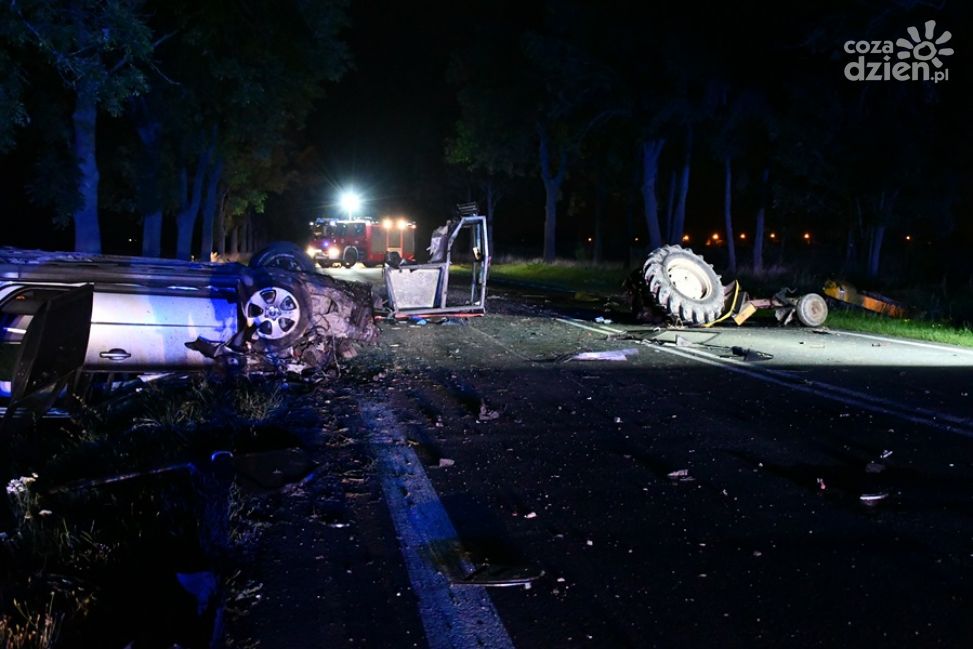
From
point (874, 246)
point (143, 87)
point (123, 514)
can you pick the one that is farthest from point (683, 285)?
point (874, 246)

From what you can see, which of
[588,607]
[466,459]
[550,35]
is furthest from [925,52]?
[588,607]

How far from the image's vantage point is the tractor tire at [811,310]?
46.6 feet

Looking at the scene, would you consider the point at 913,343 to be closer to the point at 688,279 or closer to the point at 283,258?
the point at 688,279

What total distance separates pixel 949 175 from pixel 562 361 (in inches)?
768

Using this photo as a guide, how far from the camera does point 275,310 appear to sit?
8234 mm

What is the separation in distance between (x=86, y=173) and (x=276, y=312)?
1323cm

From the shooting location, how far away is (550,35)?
1124 inches

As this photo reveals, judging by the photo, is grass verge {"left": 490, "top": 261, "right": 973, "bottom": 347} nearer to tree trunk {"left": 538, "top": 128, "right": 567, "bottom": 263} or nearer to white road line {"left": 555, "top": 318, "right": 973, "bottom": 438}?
tree trunk {"left": 538, "top": 128, "right": 567, "bottom": 263}

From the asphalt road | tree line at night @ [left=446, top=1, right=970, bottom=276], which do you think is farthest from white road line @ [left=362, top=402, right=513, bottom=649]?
tree line at night @ [left=446, top=1, right=970, bottom=276]

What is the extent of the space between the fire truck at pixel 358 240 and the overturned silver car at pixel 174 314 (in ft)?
85.7

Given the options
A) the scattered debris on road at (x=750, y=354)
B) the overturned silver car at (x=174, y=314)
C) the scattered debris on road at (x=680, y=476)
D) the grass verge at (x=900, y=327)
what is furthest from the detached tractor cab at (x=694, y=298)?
the scattered debris on road at (x=680, y=476)

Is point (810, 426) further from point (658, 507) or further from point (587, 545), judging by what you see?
point (587, 545)

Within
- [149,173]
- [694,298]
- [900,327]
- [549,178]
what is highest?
[549,178]

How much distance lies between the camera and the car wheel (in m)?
8.04
